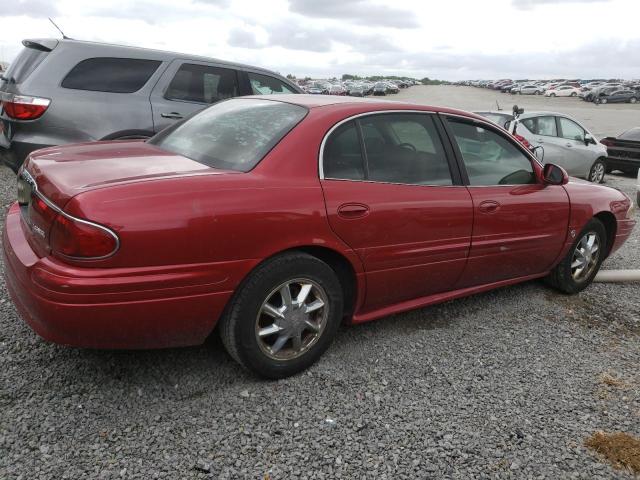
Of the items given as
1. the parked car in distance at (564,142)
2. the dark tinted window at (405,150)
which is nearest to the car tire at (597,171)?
the parked car in distance at (564,142)

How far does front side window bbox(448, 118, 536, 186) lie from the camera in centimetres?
365

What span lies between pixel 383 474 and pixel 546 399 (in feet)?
3.80

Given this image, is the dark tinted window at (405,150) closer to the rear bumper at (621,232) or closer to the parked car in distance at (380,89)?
the rear bumper at (621,232)

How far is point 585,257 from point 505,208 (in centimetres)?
129

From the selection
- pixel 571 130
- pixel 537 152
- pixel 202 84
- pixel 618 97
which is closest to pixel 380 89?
pixel 618 97

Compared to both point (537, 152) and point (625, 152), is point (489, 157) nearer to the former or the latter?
point (537, 152)

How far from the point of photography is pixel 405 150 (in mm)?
3373

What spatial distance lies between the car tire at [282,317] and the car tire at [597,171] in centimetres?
967

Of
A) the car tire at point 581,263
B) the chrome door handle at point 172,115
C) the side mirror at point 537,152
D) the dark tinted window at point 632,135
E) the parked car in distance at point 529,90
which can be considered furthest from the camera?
the parked car in distance at point 529,90

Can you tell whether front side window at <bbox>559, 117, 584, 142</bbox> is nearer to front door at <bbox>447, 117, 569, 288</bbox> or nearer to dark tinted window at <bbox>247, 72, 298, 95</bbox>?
dark tinted window at <bbox>247, 72, 298, 95</bbox>

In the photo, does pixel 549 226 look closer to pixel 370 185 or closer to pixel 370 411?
pixel 370 185

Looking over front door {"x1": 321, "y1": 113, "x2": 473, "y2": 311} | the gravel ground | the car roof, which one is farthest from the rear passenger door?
front door {"x1": 321, "y1": 113, "x2": 473, "y2": 311}

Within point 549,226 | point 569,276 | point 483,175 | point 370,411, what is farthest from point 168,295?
point 569,276

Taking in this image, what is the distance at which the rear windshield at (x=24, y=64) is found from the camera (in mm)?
5234
